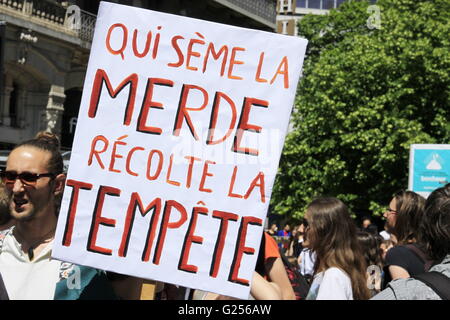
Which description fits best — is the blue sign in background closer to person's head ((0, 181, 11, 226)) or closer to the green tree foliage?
the green tree foliage

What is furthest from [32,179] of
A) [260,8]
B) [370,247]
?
[260,8]

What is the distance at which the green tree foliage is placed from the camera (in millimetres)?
24625

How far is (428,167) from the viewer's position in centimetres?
1421

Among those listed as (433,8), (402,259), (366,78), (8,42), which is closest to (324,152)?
(366,78)

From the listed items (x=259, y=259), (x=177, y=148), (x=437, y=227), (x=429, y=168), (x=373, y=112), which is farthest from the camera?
(x=373, y=112)

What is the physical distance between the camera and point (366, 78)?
84.2 feet

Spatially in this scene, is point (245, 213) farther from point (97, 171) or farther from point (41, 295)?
point (41, 295)

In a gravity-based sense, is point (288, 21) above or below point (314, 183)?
above

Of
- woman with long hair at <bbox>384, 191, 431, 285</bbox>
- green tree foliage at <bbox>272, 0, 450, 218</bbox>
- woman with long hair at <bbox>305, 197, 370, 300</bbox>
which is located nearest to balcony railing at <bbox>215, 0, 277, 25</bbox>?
green tree foliage at <bbox>272, 0, 450, 218</bbox>

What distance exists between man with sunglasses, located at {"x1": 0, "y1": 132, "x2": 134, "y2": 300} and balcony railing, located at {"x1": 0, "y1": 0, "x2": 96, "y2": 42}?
15215 millimetres

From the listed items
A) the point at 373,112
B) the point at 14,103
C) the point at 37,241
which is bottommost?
the point at 37,241

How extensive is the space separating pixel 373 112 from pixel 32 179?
22345mm

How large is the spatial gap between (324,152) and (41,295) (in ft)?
79.8

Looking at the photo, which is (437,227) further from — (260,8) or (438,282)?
(260,8)
